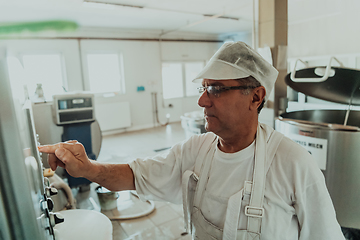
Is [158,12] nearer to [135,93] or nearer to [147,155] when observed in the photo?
[135,93]

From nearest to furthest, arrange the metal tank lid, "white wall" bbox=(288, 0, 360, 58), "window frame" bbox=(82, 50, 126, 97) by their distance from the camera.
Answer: the metal tank lid → "white wall" bbox=(288, 0, 360, 58) → "window frame" bbox=(82, 50, 126, 97)

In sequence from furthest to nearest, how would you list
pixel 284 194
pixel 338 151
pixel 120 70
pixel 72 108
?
pixel 120 70, pixel 72 108, pixel 338 151, pixel 284 194

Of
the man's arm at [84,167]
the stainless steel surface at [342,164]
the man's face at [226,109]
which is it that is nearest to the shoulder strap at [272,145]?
the man's face at [226,109]

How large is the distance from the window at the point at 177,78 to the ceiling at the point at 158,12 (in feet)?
4.21

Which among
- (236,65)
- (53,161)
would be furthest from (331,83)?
(53,161)

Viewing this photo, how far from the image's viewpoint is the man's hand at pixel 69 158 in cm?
92

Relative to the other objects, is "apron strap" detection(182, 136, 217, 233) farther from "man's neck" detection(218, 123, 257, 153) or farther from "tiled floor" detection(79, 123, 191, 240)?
"tiled floor" detection(79, 123, 191, 240)

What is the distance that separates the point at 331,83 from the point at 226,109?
6.17ft

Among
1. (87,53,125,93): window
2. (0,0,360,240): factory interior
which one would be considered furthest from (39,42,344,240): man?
(87,53,125,93): window

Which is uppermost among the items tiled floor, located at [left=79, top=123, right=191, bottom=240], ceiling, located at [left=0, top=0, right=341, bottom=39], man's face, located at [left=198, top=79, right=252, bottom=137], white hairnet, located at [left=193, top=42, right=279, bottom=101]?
ceiling, located at [left=0, top=0, right=341, bottom=39]

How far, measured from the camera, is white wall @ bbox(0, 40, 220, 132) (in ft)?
19.4

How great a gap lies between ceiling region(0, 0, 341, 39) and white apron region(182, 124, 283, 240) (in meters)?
3.31

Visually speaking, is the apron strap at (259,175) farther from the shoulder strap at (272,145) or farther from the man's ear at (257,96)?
the man's ear at (257,96)

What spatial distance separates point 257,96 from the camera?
40.9 inches
